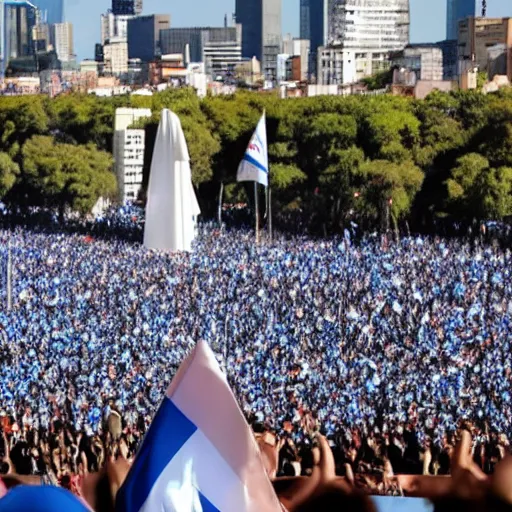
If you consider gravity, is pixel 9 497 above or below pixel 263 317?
above

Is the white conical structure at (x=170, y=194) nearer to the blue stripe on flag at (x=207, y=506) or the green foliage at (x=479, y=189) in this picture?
the green foliage at (x=479, y=189)

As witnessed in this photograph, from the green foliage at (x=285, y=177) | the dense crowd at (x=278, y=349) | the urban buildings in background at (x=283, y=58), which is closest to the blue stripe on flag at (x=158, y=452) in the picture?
the dense crowd at (x=278, y=349)

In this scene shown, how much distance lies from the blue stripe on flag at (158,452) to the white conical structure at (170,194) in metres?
24.8

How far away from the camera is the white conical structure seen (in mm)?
30141

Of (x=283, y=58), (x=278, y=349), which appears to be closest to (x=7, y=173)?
(x=278, y=349)

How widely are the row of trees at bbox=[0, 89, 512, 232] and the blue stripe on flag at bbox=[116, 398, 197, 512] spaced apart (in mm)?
30683

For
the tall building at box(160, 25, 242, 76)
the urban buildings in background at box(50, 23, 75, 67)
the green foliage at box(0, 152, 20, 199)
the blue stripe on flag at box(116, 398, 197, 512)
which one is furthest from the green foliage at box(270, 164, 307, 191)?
the tall building at box(160, 25, 242, 76)

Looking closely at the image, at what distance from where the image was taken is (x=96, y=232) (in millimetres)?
36438

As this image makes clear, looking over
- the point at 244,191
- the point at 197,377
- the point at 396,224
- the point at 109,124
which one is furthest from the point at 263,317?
the point at 109,124

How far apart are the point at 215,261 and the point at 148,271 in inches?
75.5

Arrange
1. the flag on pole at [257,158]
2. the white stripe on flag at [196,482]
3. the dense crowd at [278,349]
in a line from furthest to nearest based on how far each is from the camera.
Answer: the flag on pole at [257,158], the dense crowd at [278,349], the white stripe on flag at [196,482]

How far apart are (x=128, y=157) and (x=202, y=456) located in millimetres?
39879

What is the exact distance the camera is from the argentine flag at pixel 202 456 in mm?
5277

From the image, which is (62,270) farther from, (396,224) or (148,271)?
(396,224)
